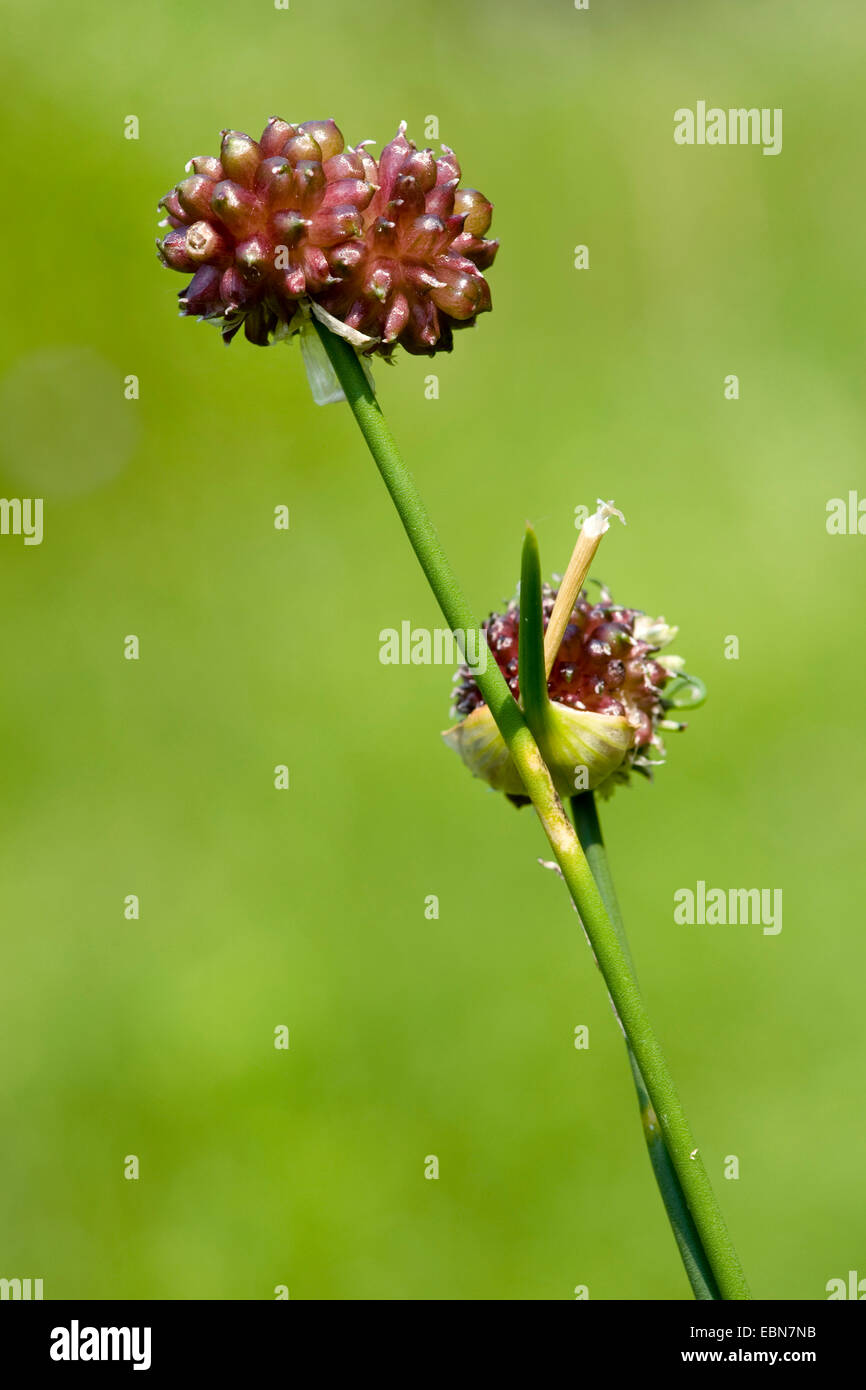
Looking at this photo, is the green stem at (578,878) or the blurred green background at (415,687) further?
the blurred green background at (415,687)

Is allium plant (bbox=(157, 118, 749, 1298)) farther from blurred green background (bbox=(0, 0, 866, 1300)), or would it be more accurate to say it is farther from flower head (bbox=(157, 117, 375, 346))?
A: blurred green background (bbox=(0, 0, 866, 1300))

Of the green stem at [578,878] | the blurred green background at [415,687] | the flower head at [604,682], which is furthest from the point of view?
the blurred green background at [415,687]

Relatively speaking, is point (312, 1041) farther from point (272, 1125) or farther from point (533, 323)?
point (533, 323)

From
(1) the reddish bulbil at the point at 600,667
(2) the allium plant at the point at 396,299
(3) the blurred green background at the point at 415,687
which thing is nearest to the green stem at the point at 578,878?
(2) the allium plant at the point at 396,299

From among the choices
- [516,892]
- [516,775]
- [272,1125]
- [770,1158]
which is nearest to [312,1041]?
[272,1125]

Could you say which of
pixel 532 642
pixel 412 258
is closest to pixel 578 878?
pixel 532 642

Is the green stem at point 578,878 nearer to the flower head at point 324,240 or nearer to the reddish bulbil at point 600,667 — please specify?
the flower head at point 324,240
